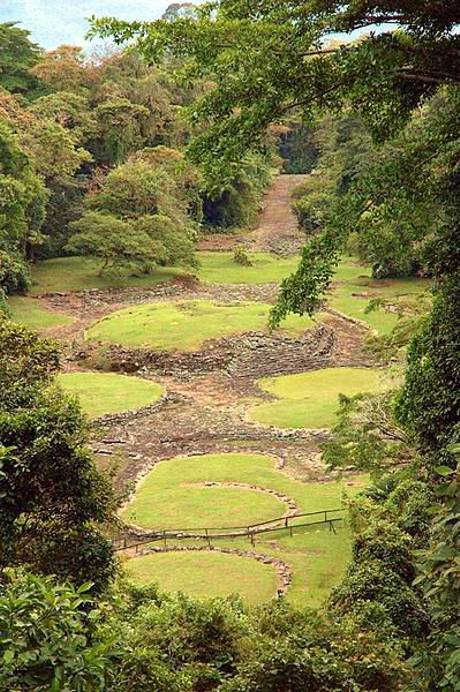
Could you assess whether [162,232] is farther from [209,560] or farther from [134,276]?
[209,560]

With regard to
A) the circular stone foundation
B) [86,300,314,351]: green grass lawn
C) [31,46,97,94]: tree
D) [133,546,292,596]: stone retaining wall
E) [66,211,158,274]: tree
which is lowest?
[133,546,292,596]: stone retaining wall

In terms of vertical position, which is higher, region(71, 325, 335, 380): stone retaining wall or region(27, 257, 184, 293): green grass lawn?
region(27, 257, 184, 293): green grass lawn

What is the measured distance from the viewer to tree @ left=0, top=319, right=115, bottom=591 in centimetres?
827

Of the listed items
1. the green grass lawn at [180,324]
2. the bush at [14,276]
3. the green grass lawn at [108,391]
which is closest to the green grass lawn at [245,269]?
the green grass lawn at [180,324]

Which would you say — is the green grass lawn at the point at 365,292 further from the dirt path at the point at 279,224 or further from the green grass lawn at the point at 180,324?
the dirt path at the point at 279,224

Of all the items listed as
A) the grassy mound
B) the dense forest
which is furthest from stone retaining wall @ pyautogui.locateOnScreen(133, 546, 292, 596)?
the dense forest

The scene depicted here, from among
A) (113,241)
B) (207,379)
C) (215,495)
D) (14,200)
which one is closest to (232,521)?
(215,495)

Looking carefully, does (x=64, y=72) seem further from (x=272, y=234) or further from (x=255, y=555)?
(x=255, y=555)

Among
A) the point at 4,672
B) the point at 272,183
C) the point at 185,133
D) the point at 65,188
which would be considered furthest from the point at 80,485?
the point at 272,183

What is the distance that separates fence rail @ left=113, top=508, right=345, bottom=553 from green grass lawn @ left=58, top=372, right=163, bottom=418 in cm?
721

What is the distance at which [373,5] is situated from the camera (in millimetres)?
7094

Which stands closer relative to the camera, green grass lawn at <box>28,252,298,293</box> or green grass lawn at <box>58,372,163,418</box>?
green grass lawn at <box>58,372,163,418</box>

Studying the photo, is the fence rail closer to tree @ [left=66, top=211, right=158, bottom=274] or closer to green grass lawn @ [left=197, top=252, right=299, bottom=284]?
tree @ [left=66, top=211, right=158, bottom=274]

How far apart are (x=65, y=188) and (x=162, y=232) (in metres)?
6.94
